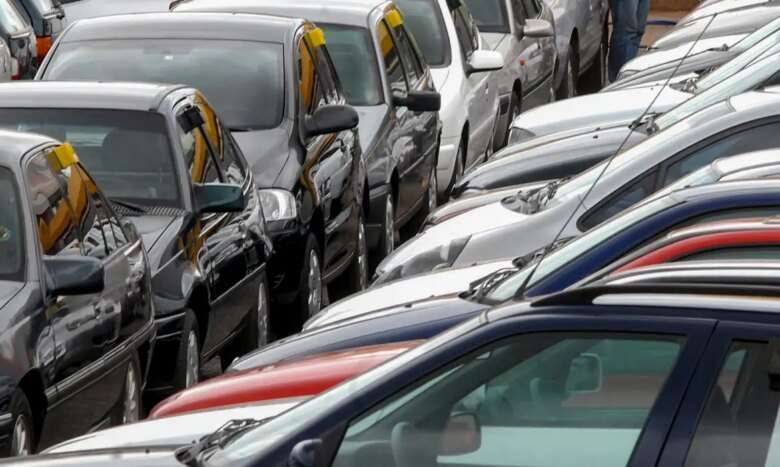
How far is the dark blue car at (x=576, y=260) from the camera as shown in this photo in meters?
6.54

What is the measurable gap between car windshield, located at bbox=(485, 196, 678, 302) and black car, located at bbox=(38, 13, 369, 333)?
456 centimetres

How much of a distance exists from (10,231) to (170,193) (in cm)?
185

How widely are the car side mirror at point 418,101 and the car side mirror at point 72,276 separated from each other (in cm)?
623

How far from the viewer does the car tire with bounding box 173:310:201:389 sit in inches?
368

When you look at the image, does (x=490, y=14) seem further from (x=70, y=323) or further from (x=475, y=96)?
(x=70, y=323)

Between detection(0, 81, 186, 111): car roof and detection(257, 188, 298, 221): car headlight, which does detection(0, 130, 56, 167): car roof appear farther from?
detection(257, 188, 298, 221): car headlight

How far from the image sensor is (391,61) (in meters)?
14.5

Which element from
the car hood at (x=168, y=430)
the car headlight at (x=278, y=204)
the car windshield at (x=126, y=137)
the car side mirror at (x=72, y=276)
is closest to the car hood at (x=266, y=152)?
the car headlight at (x=278, y=204)

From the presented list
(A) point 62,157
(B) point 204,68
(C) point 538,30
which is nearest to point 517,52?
(C) point 538,30

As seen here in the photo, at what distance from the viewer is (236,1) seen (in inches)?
575

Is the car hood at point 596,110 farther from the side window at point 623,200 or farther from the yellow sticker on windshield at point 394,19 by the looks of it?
the side window at point 623,200

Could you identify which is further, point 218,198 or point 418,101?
point 418,101

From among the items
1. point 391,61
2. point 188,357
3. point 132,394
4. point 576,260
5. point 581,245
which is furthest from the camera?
point 391,61

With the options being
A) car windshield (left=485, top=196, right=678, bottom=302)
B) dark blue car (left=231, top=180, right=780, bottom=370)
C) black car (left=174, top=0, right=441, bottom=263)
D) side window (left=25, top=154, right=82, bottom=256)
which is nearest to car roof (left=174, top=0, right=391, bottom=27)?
black car (left=174, top=0, right=441, bottom=263)
